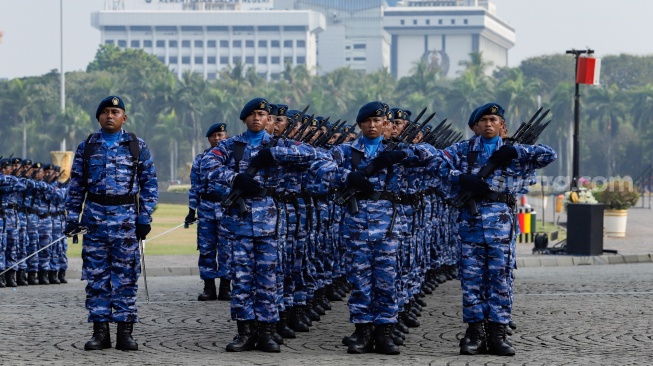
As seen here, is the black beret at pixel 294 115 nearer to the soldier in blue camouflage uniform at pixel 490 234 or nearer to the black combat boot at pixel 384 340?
the soldier in blue camouflage uniform at pixel 490 234

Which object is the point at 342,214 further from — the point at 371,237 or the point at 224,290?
the point at 224,290

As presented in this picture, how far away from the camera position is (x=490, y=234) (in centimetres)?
1084

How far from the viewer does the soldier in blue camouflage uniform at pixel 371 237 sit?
35.7 feet

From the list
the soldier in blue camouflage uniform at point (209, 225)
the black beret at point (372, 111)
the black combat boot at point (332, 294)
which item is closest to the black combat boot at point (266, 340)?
the black beret at point (372, 111)

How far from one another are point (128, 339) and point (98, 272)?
0.62 metres

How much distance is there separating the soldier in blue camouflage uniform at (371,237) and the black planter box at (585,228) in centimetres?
1567

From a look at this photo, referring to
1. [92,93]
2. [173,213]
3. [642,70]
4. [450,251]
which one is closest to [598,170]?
[642,70]

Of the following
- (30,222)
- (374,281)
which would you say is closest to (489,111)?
(374,281)

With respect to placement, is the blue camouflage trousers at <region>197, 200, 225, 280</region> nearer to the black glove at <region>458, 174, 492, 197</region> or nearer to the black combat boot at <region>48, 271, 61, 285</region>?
the black combat boot at <region>48, 271, 61, 285</region>

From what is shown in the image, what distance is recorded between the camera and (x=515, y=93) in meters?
115

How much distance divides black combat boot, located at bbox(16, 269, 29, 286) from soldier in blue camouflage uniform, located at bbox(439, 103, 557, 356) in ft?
32.9

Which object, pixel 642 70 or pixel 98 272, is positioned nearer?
pixel 98 272

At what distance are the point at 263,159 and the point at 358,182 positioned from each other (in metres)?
0.80

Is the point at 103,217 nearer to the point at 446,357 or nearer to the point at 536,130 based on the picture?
the point at 446,357
